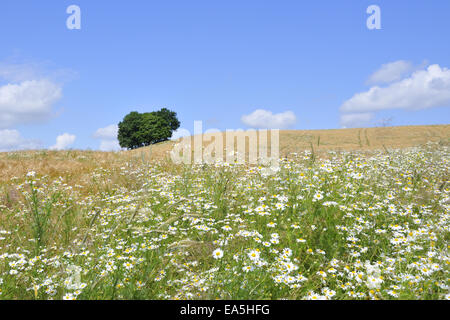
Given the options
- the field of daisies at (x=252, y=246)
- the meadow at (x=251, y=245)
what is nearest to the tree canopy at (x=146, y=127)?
the meadow at (x=251, y=245)

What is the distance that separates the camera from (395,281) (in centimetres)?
350

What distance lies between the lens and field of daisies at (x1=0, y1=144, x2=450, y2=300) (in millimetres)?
3305

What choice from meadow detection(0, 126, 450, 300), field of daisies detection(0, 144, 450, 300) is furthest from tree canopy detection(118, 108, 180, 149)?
field of daisies detection(0, 144, 450, 300)

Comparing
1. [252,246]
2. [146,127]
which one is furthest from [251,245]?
A: [146,127]

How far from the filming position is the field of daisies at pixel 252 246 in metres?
3.30

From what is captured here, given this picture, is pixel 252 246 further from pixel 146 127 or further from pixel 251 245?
pixel 146 127

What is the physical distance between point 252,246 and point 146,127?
58.0 metres

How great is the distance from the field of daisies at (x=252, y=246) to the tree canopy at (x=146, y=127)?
52716 millimetres

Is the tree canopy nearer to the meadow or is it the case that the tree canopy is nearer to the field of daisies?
the meadow

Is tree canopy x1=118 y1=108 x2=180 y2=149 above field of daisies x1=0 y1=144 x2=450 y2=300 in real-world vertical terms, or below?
above

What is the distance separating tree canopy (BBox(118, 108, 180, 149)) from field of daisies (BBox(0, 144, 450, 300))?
52716 millimetres

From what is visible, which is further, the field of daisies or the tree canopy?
the tree canopy

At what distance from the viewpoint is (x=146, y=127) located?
59.3 metres
